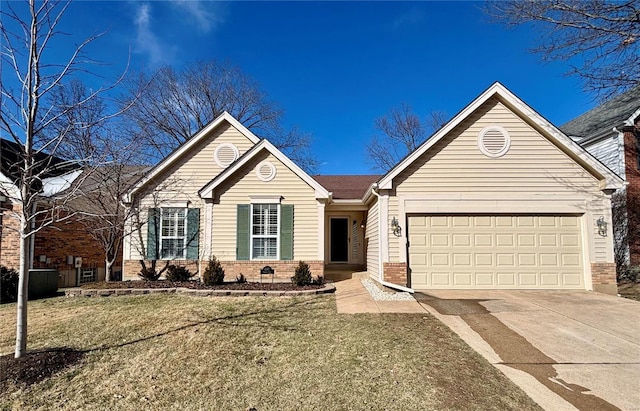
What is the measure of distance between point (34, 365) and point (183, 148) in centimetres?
844

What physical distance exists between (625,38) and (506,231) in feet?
19.6

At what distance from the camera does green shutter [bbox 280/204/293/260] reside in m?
10.7

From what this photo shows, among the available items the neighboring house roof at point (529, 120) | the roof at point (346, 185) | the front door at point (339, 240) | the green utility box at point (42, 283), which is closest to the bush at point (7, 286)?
the green utility box at point (42, 283)

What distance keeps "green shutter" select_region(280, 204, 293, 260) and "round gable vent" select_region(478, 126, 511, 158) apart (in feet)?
19.7

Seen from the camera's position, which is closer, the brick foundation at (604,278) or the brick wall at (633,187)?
the brick foundation at (604,278)

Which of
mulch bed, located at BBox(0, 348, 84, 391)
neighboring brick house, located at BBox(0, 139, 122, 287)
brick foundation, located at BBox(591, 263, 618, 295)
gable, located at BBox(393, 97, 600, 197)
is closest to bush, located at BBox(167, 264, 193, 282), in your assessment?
neighboring brick house, located at BBox(0, 139, 122, 287)

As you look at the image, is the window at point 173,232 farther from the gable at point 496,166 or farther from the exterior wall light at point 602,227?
the exterior wall light at point 602,227

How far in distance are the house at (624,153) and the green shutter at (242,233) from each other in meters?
12.5

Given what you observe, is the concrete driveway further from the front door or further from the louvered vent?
the louvered vent

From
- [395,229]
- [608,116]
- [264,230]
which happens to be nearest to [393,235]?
[395,229]

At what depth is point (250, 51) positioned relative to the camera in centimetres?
1463

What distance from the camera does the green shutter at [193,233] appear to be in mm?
11070

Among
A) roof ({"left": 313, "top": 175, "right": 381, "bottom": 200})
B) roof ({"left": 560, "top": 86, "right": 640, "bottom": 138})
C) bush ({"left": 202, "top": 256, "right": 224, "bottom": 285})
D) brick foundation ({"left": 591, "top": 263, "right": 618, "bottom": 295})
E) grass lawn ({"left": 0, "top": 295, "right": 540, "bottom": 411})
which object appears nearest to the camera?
grass lawn ({"left": 0, "top": 295, "right": 540, "bottom": 411})

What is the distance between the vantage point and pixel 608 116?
46.5 ft
